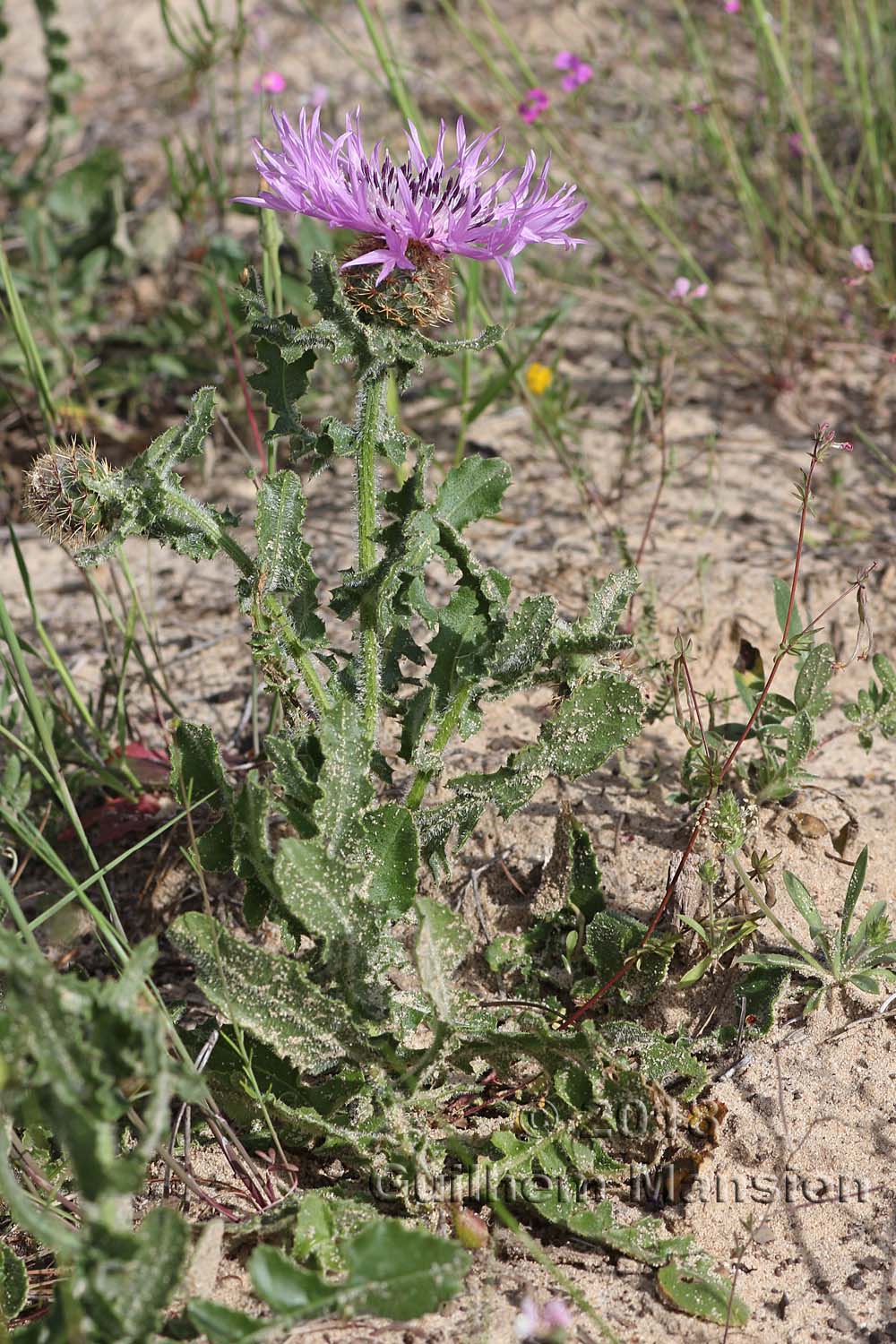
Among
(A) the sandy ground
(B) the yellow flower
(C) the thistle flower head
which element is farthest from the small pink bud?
(B) the yellow flower

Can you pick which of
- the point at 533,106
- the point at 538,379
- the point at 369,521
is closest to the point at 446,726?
the point at 369,521

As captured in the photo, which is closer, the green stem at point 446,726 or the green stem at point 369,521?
the green stem at point 369,521

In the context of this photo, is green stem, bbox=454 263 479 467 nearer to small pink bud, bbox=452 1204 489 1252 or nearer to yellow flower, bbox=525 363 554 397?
yellow flower, bbox=525 363 554 397

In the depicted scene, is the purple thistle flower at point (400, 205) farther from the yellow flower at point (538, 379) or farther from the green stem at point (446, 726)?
the yellow flower at point (538, 379)

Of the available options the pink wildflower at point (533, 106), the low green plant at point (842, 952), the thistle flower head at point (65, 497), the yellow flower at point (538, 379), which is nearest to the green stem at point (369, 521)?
the thistle flower head at point (65, 497)

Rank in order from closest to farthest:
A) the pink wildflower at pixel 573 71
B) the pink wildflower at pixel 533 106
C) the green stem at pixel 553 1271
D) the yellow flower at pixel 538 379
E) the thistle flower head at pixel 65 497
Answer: the green stem at pixel 553 1271, the thistle flower head at pixel 65 497, the pink wildflower at pixel 533 106, the yellow flower at pixel 538 379, the pink wildflower at pixel 573 71

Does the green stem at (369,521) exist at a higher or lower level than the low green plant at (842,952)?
higher

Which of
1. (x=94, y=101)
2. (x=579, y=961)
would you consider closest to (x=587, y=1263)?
(x=579, y=961)

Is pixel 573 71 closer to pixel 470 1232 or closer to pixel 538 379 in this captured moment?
pixel 538 379
